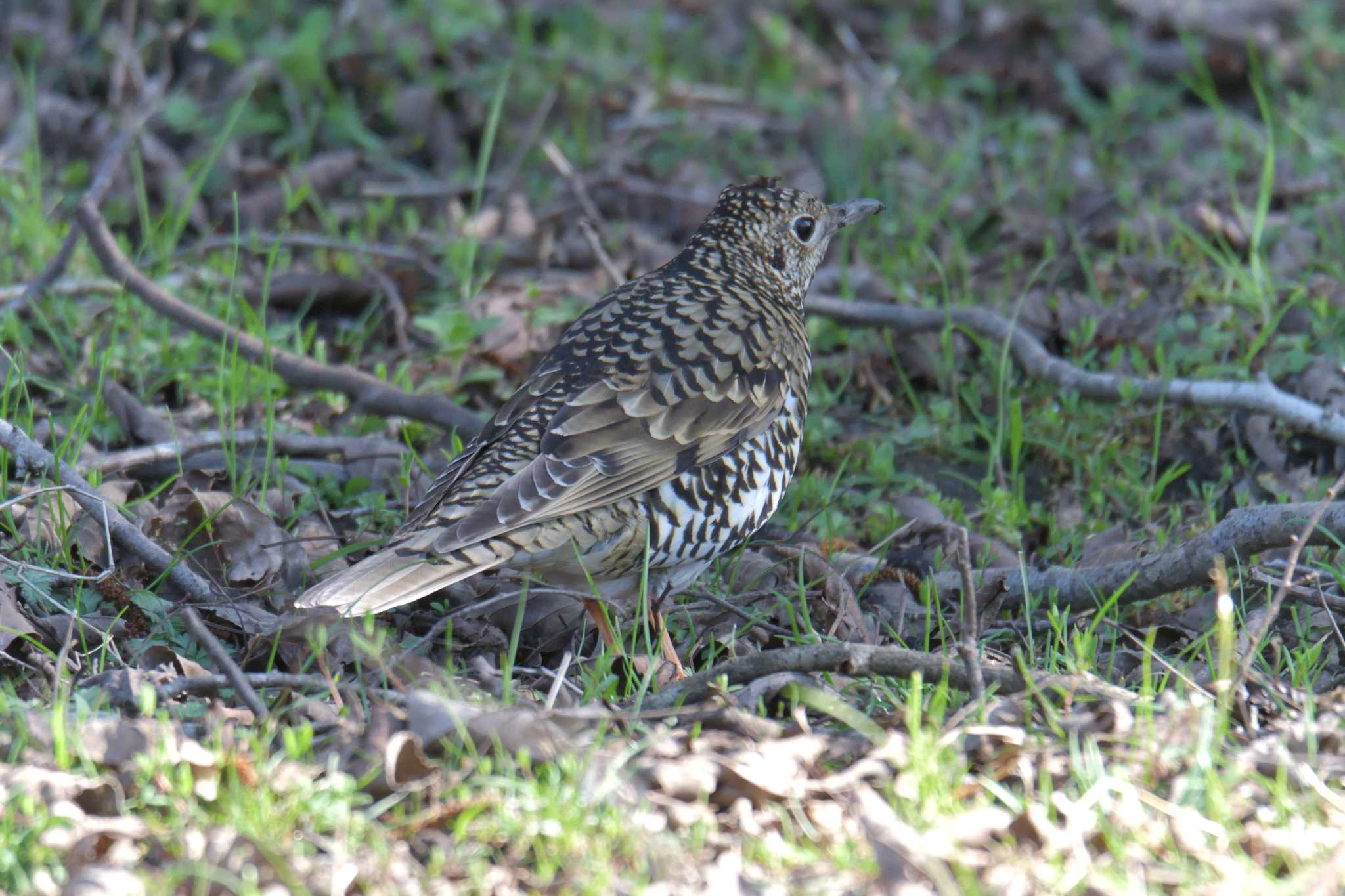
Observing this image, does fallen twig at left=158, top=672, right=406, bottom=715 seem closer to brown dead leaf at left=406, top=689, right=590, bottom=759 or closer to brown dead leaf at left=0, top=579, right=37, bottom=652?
brown dead leaf at left=406, top=689, right=590, bottom=759

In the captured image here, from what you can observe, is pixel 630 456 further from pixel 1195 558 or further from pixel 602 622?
pixel 1195 558

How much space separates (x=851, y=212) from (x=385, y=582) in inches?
91.6

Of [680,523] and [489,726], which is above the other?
[489,726]

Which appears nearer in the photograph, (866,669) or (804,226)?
(866,669)

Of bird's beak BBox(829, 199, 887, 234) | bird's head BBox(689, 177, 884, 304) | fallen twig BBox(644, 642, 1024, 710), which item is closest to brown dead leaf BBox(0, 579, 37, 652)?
fallen twig BBox(644, 642, 1024, 710)

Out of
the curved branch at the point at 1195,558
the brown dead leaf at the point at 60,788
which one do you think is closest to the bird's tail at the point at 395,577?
the brown dead leaf at the point at 60,788

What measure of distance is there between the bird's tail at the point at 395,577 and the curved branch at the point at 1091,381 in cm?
228

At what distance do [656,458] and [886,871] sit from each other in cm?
174

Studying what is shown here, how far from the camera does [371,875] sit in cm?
280

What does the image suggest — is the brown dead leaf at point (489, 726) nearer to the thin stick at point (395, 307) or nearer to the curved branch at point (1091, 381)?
the curved branch at point (1091, 381)

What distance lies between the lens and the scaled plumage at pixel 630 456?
3.93 m

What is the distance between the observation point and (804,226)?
512 centimetres

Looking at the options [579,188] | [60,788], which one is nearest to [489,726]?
[60,788]

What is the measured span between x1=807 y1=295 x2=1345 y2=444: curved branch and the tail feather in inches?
92.6
